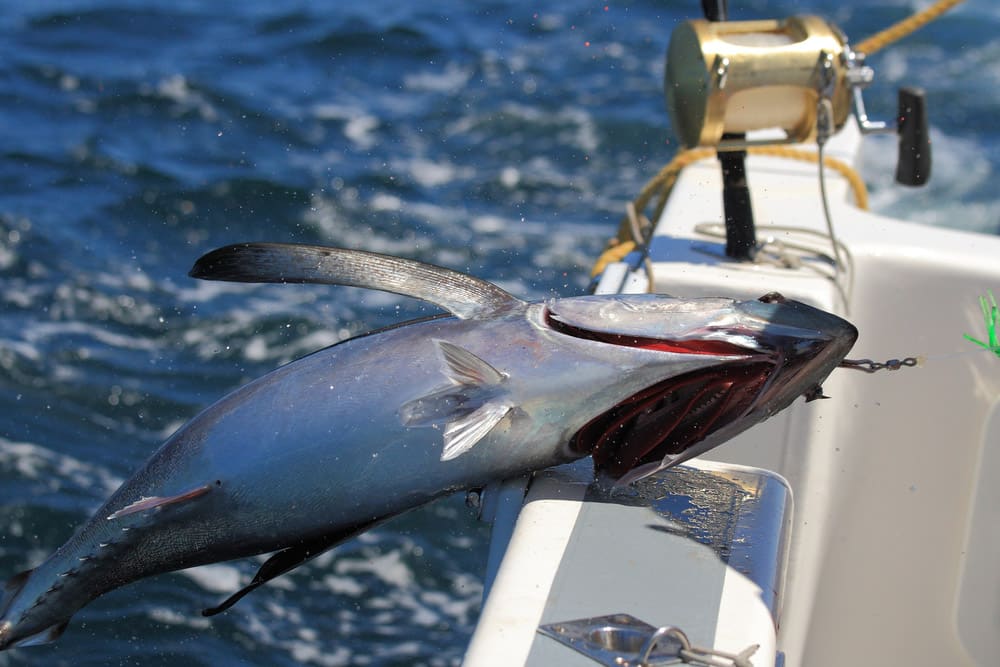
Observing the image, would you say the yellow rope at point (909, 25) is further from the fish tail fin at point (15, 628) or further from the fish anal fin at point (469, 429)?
the fish tail fin at point (15, 628)

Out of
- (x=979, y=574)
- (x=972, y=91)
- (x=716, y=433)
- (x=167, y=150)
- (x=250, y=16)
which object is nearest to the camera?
(x=716, y=433)

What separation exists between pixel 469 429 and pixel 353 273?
40 centimetres

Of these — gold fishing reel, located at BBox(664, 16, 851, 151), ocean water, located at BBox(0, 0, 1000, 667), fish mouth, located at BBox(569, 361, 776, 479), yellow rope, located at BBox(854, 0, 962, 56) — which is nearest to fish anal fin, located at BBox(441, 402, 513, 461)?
fish mouth, located at BBox(569, 361, 776, 479)

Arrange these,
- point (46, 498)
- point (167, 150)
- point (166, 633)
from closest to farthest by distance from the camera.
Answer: point (166, 633)
point (46, 498)
point (167, 150)

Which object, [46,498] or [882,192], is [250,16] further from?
[46,498]

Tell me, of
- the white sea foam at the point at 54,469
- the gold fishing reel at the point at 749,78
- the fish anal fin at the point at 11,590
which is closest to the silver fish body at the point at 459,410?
the fish anal fin at the point at 11,590

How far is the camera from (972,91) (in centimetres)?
910

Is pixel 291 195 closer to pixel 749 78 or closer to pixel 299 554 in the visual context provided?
pixel 749 78

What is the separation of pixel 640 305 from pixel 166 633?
6.91 ft

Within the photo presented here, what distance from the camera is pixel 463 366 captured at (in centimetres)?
193

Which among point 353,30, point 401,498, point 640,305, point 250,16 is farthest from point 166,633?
point 250,16

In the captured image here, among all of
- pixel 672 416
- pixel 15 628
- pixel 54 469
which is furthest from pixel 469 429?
pixel 54 469

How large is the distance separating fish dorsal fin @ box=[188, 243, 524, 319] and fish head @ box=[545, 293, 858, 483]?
14 cm

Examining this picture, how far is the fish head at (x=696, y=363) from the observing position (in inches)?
77.2
